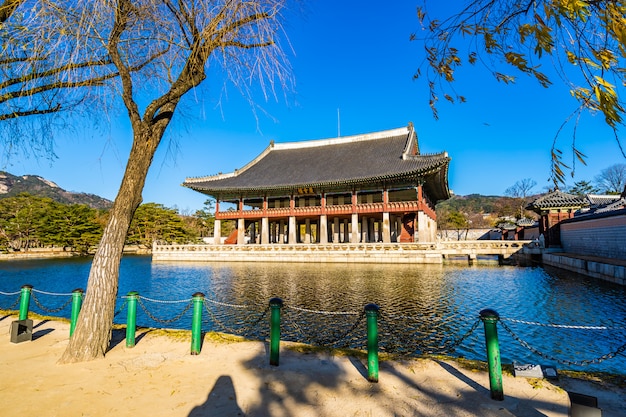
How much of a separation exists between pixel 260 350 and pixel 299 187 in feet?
79.3

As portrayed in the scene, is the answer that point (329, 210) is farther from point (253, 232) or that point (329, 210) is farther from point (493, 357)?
point (493, 357)

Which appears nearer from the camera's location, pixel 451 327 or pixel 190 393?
pixel 190 393

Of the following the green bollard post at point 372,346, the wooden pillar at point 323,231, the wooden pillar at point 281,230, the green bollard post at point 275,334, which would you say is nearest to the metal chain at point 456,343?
the green bollard post at point 372,346

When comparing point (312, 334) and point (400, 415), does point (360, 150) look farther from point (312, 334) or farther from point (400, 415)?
point (400, 415)

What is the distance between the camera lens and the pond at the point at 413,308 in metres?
6.12

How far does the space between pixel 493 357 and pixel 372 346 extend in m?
1.29

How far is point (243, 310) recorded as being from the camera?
9688mm

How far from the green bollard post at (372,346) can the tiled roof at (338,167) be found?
21506mm

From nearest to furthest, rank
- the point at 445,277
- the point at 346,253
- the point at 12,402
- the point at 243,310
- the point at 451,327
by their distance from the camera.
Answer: the point at 12,402
the point at 451,327
the point at 243,310
the point at 445,277
the point at 346,253

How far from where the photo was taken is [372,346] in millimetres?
3881

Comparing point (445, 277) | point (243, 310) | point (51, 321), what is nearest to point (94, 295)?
point (51, 321)

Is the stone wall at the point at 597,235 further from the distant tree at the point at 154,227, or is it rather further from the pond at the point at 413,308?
the distant tree at the point at 154,227

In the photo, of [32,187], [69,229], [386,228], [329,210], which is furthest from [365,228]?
[32,187]

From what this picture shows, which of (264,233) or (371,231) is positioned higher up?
(371,231)
